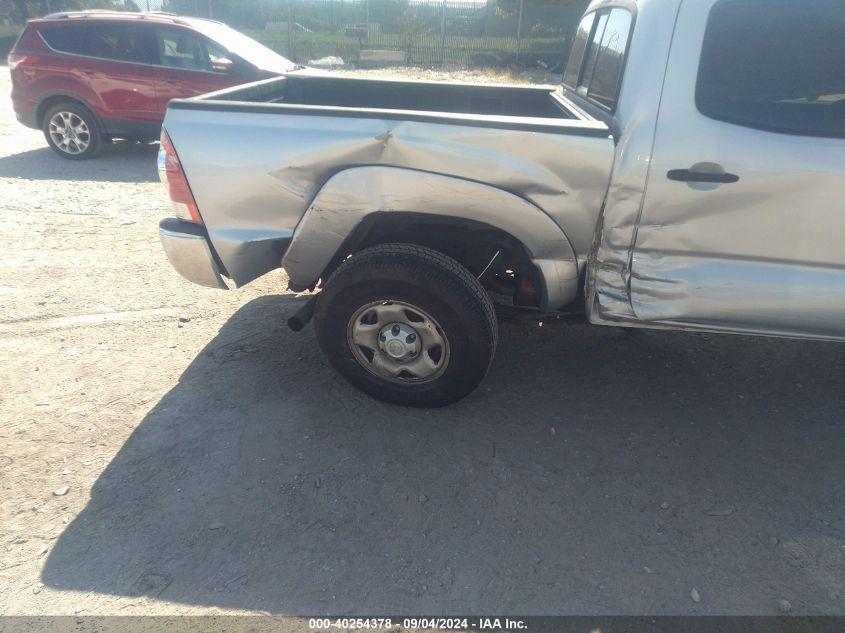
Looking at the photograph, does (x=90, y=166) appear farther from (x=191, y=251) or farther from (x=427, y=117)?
(x=427, y=117)

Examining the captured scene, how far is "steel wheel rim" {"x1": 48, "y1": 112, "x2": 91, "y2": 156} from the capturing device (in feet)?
26.6

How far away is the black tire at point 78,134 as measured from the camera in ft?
26.4

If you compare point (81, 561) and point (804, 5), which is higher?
point (804, 5)

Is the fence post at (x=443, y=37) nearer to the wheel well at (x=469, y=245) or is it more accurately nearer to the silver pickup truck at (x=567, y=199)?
the silver pickup truck at (x=567, y=199)

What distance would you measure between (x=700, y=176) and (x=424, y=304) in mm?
1303

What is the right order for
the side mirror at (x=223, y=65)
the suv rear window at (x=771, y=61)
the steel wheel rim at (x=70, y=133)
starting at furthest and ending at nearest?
the steel wheel rim at (x=70, y=133), the side mirror at (x=223, y=65), the suv rear window at (x=771, y=61)

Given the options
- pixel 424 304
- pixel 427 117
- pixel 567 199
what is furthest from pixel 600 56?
pixel 424 304

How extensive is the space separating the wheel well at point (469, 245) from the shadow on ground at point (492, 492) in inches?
21.7

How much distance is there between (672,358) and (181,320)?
Answer: 316 cm

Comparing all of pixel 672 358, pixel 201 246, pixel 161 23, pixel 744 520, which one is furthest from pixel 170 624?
pixel 161 23

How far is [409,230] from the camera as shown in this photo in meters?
3.16

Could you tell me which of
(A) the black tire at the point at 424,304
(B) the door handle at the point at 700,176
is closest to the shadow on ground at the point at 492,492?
(A) the black tire at the point at 424,304

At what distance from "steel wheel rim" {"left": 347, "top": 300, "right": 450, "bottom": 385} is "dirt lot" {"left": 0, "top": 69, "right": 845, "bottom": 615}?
242 millimetres

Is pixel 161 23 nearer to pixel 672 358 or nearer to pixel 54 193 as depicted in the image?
pixel 54 193
